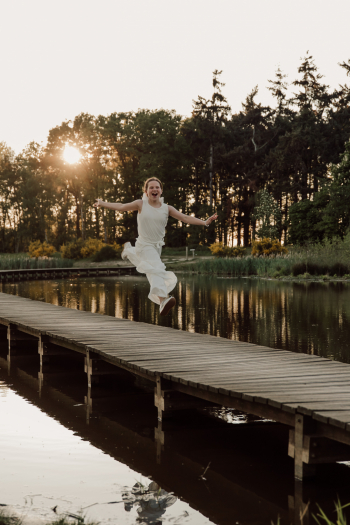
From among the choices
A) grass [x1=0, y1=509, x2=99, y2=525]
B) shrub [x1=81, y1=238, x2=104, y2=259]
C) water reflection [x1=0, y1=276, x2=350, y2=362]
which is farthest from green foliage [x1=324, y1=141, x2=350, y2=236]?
grass [x1=0, y1=509, x2=99, y2=525]

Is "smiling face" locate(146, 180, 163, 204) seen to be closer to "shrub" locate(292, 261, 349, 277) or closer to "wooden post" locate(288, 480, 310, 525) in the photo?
"wooden post" locate(288, 480, 310, 525)

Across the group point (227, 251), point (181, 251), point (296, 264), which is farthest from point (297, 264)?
point (181, 251)

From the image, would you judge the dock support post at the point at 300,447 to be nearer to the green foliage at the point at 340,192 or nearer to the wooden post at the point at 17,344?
the wooden post at the point at 17,344

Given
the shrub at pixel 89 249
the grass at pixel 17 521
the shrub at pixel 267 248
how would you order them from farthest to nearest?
the shrub at pixel 89 249, the shrub at pixel 267 248, the grass at pixel 17 521

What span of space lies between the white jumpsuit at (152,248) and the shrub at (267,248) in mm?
28650

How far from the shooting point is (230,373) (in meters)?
6.73

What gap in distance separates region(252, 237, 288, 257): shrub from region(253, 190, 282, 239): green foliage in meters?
7.24

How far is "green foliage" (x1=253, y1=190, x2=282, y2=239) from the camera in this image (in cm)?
4547

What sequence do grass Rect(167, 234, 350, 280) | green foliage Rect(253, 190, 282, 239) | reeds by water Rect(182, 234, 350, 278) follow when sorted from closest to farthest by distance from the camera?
grass Rect(167, 234, 350, 280) → reeds by water Rect(182, 234, 350, 278) → green foliage Rect(253, 190, 282, 239)

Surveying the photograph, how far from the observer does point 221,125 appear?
177 ft

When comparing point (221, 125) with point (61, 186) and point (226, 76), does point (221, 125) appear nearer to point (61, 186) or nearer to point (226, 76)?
point (226, 76)

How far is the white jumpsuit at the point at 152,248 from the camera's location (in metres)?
8.52

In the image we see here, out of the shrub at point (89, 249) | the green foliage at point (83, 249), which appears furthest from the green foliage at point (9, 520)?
the shrub at point (89, 249)

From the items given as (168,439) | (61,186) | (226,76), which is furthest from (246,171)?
(168,439)
